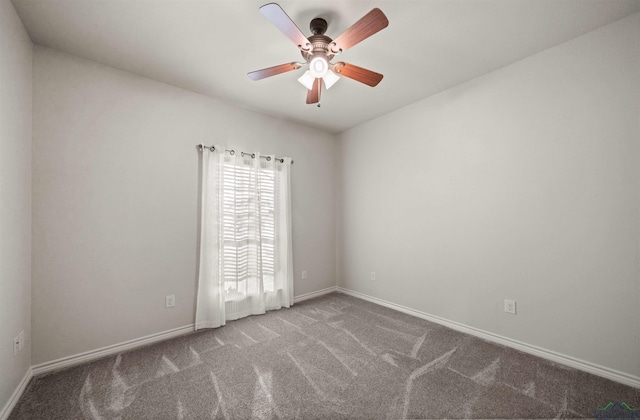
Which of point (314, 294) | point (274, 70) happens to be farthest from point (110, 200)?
point (314, 294)

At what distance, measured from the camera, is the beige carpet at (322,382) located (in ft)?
5.31

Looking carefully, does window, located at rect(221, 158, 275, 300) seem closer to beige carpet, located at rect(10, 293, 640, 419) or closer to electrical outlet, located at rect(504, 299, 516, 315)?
beige carpet, located at rect(10, 293, 640, 419)

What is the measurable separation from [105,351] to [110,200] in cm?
133

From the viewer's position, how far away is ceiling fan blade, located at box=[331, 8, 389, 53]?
1.45m

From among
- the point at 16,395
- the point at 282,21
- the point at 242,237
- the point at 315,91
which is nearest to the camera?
the point at 282,21

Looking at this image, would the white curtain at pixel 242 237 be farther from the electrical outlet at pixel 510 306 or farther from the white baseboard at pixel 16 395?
the electrical outlet at pixel 510 306

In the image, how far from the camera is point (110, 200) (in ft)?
7.71

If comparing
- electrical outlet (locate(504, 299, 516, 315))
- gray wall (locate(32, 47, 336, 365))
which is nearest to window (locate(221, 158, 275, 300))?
gray wall (locate(32, 47, 336, 365))

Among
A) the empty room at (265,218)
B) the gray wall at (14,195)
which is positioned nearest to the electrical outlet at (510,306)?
the empty room at (265,218)

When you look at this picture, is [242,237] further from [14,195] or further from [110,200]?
[14,195]

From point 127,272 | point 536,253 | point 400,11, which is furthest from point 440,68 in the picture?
point 127,272

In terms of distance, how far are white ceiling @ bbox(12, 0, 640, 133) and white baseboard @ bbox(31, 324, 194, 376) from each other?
254 centimetres

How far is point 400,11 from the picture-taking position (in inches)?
70.7

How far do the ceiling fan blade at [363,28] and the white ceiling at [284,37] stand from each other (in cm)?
28
